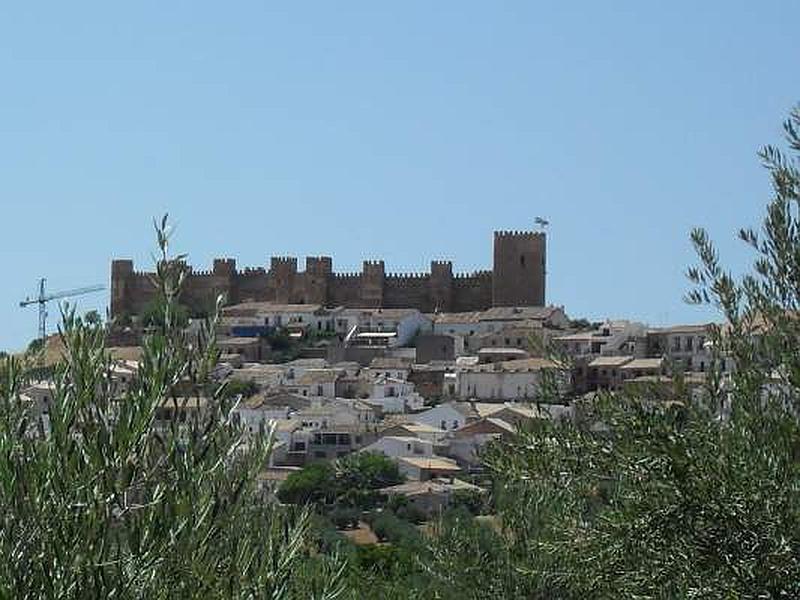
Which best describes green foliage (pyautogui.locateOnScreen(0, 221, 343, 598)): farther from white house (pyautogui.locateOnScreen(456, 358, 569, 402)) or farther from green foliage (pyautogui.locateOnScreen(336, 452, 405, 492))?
white house (pyautogui.locateOnScreen(456, 358, 569, 402))

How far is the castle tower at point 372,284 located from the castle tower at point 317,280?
162 centimetres

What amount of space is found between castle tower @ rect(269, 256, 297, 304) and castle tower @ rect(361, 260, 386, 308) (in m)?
3.13

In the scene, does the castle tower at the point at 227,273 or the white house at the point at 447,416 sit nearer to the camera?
the white house at the point at 447,416

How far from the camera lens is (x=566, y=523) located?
20.6ft

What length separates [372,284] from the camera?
70.8 metres

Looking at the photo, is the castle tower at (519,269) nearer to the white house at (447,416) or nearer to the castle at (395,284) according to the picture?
the castle at (395,284)

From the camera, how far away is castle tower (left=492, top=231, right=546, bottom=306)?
68.9 metres

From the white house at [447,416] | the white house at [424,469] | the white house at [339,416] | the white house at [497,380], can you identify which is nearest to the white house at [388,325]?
the white house at [497,380]

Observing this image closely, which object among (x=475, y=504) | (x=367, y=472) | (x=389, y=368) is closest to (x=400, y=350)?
(x=389, y=368)

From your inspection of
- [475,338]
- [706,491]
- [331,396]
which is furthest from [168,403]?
[475,338]

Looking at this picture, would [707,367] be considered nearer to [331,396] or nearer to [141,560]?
[141,560]

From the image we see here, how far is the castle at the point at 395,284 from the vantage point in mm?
69250

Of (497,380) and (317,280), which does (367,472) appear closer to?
(497,380)

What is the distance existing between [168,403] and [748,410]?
2001mm
